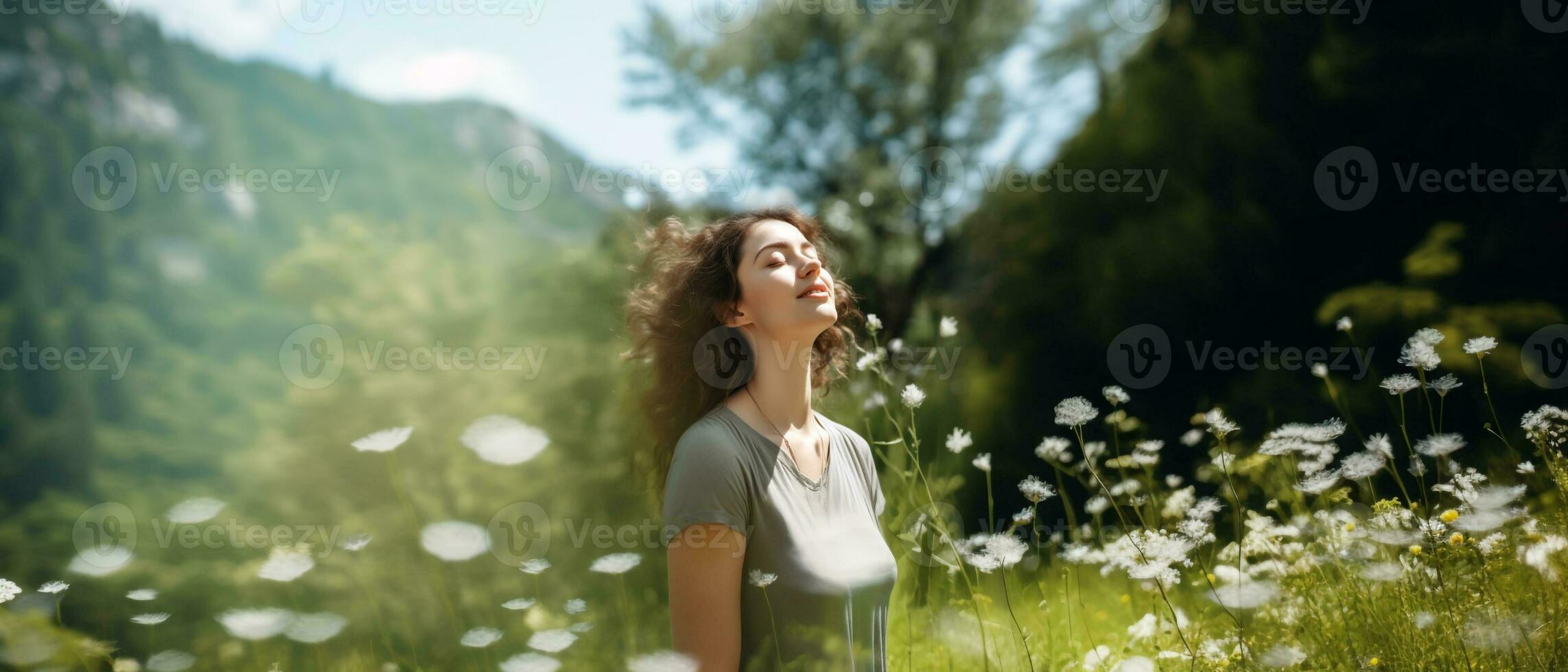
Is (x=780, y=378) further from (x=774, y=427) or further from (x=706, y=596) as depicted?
(x=706, y=596)

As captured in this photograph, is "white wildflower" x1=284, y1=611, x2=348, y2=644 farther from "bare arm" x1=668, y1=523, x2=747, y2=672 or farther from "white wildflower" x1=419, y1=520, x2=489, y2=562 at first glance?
"bare arm" x1=668, y1=523, x2=747, y2=672

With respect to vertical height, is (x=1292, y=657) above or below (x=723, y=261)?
below

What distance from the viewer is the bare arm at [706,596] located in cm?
154

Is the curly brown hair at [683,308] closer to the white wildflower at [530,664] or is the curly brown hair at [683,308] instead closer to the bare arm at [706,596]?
the bare arm at [706,596]

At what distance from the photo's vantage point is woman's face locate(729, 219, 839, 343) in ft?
5.85

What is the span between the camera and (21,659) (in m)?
2.04

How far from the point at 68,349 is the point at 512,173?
5299 millimetres

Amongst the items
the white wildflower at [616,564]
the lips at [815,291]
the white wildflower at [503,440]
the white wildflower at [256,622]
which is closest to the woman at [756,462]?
the lips at [815,291]

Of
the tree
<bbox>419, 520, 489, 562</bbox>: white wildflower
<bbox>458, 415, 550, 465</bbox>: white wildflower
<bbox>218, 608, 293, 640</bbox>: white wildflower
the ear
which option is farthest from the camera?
the tree

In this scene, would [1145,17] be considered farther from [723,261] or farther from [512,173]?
[723,261]

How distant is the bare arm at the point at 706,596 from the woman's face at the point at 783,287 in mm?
458

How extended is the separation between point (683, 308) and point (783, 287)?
0.31 metres

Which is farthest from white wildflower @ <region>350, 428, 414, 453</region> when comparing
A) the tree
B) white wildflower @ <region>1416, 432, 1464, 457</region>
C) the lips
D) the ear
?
the tree

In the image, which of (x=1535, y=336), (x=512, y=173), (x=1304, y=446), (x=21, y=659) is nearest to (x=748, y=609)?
(x=1304, y=446)
